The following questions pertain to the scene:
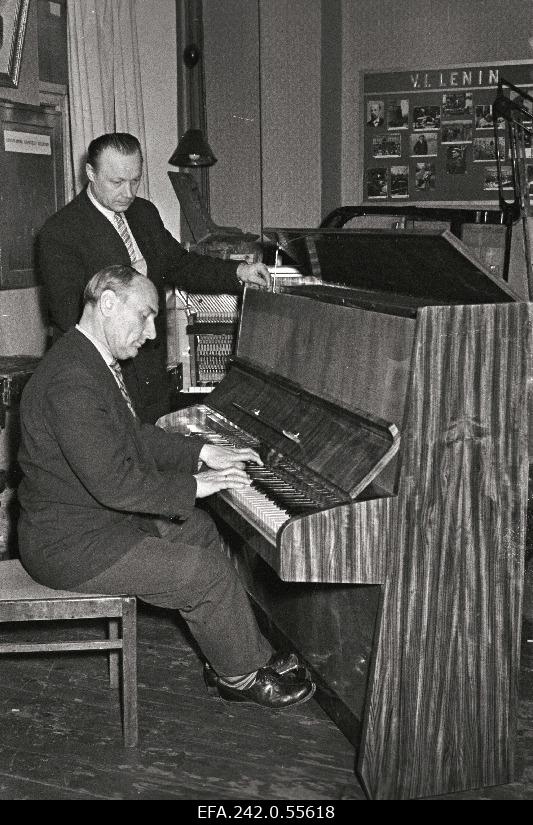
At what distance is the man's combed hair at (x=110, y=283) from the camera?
270 cm

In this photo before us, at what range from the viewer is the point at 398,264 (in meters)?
2.85

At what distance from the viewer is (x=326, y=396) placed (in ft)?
9.26

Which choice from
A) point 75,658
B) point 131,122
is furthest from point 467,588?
point 131,122

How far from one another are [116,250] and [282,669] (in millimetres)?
1813

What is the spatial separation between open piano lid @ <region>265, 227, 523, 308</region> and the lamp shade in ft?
7.95

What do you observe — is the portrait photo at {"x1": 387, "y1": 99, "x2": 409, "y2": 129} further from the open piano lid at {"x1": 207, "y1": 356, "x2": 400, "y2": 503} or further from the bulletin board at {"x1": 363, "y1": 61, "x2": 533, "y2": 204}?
the open piano lid at {"x1": 207, "y1": 356, "x2": 400, "y2": 503}

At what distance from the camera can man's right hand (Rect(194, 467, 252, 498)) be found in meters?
2.72

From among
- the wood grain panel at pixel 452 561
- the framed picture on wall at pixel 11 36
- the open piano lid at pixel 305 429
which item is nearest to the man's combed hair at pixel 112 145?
the open piano lid at pixel 305 429

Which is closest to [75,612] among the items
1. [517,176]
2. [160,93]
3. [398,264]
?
[398,264]

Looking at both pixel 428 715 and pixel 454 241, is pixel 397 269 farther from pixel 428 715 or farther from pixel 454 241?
pixel 428 715

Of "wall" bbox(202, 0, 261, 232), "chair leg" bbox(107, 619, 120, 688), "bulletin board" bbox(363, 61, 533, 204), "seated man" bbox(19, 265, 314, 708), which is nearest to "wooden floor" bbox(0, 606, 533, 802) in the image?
"chair leg" bbox(107, 619, 120, 688)

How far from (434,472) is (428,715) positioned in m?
0.62

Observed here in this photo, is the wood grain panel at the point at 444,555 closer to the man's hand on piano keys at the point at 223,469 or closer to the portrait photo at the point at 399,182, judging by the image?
the man's hand on piano keys at the point at 223,469

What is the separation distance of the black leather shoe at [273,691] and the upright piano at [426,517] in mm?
352
